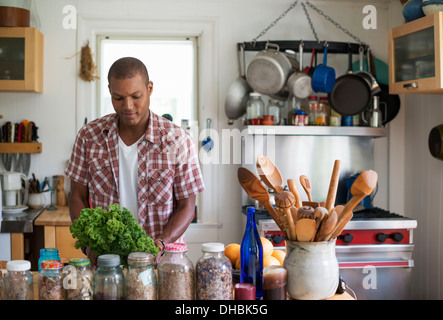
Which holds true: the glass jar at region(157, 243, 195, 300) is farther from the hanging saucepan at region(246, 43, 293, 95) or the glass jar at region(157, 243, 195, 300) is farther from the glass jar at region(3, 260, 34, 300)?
the hanging saucepan at region(246, 43, 293, 95)

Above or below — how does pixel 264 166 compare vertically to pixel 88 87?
below

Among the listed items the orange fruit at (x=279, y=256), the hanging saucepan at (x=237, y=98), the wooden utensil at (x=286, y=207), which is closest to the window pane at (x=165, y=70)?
the hanging saucepan at (x=237, y=98)

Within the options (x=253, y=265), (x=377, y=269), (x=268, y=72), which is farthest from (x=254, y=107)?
(x=253, y=265)

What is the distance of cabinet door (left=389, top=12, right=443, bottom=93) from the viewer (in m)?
2.69

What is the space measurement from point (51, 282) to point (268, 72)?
7.94 feet

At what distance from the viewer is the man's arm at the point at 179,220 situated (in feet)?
6.23

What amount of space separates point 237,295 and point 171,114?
256 centimetres

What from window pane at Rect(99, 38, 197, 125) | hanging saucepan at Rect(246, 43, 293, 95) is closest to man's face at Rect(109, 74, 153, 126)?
hanging saucepan at Rect(246, 43, 293, 95)

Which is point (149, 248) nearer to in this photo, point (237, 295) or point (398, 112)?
point (237, 295)

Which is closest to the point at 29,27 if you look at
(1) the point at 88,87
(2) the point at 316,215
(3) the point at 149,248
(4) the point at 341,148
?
(1) the point at 88,87

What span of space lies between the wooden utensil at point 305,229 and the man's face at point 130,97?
33.6 inches

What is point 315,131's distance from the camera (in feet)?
10.8

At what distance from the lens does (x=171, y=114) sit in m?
3.63

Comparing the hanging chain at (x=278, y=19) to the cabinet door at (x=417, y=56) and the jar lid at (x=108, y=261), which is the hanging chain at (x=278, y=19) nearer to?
the cabinet door at (x=417, y=56)
